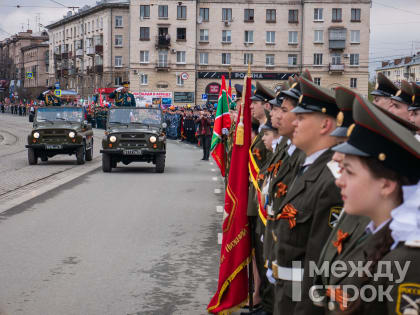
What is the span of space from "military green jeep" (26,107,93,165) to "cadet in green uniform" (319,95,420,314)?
67.1 feet

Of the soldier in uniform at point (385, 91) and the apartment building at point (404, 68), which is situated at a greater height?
the apartment building at point (404, 68)

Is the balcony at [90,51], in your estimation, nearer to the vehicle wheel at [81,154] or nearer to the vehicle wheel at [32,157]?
the vehicle wheel at [81,154]

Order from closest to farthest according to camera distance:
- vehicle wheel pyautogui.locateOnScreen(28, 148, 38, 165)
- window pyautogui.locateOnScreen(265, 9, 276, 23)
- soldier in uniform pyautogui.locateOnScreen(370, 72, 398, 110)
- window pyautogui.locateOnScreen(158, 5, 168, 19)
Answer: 1. soldier in uniform pyautogui.locateOnScreen(370, 72, 398, 110)
2. vehicle wheel pyautogui.locateOnScreen(28, 148, 38, 165)
3. window pyautogui.locateOnScreen(158, 5, 168, 19)
4. window pyautogui.locateOnScreen(265, 9, 276, 23)

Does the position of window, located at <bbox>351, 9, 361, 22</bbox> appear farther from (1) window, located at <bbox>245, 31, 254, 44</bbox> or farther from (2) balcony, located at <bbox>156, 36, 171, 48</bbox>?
(2) balcony, located at <bbox>156, 36, 171, 48</bbox>

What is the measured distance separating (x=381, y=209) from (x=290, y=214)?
134cm

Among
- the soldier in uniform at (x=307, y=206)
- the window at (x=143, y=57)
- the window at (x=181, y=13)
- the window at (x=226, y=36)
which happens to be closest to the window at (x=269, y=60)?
the window at (x=226, y=36)

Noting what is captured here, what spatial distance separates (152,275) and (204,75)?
7761 cm

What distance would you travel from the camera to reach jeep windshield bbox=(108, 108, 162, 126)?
21.6 metres

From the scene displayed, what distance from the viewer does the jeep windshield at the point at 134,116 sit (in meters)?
21.6

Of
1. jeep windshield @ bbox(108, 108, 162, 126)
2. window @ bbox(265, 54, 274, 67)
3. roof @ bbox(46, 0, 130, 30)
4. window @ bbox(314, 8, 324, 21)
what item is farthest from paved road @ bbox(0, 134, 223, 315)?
roof @ bbox(46, 0, 130, 30)

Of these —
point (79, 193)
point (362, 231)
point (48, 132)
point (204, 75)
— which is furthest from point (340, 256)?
point (204, 75)

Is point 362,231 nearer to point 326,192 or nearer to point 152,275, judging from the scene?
point 326,192

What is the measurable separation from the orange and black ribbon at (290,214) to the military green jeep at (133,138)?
16.5 meters

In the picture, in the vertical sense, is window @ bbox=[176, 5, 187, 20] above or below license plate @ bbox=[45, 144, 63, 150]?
above
